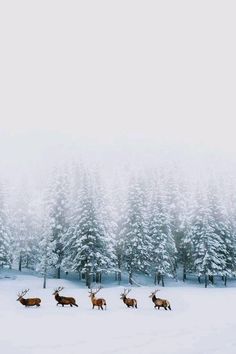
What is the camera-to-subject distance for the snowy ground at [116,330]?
13.3m

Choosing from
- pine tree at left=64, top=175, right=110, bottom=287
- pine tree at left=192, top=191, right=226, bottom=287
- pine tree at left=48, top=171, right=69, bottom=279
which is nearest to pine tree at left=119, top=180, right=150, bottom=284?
pine tree at left=64, top=175, right=110, bottom=287

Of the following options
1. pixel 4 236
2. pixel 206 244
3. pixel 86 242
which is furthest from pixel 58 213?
pixel 206 244

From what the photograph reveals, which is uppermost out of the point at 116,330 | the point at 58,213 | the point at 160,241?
the point at 58,213

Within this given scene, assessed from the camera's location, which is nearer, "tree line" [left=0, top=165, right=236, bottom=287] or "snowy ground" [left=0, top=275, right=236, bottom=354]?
"snowy ground" [left=0, top=275, right=236, bottom=354]

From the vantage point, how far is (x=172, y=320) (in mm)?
20141

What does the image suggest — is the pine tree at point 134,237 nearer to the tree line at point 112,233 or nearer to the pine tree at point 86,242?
the tree line at point 112,233

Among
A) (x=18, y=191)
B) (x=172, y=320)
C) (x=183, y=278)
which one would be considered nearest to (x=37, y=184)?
(x=18, y=191)

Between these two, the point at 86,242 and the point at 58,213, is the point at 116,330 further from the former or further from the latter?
the point at 58,213

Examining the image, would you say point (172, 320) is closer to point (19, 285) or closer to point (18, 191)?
point (19, 285)

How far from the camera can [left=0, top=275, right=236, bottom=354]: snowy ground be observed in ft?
43.7

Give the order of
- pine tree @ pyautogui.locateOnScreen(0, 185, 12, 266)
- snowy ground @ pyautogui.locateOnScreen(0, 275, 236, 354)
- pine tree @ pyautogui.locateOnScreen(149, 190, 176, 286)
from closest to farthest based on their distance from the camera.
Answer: snowy ground @ pyautogui.locateOnScreen(0, 275, 236, 354) → pine tree @ pyautogui.locateOnScreen(0, 185, 12, 266) → pine tree @ pyautogui.locateOnScreen(149, 190, 176, 286)

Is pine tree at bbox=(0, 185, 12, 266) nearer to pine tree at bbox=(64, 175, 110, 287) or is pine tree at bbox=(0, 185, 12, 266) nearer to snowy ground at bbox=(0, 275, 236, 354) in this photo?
pine tree at bbox=(64, 175, 110, 287)

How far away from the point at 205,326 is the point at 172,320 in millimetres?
2082

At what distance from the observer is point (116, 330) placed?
16.7m
